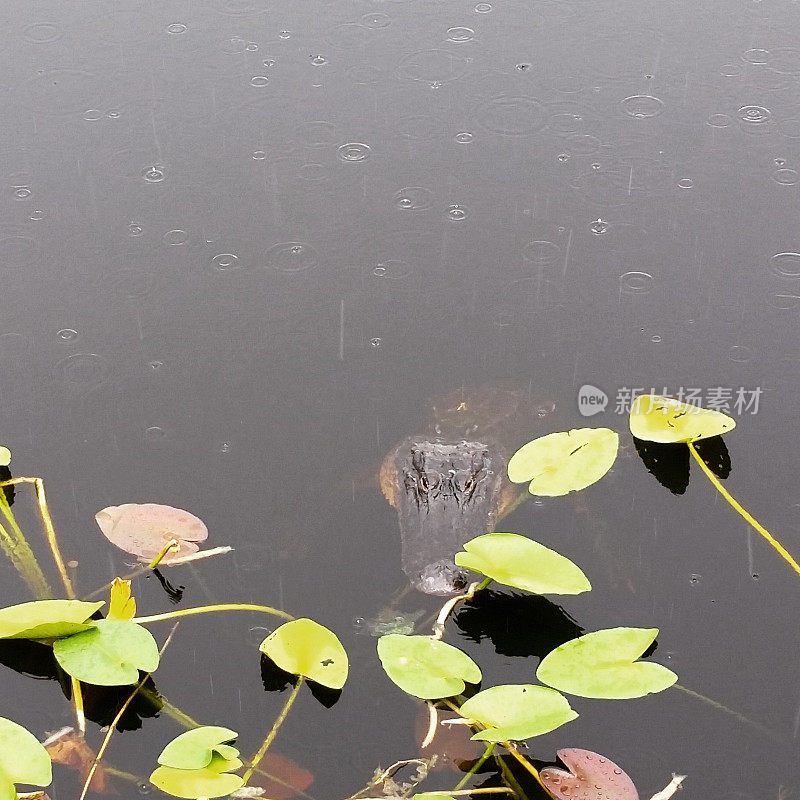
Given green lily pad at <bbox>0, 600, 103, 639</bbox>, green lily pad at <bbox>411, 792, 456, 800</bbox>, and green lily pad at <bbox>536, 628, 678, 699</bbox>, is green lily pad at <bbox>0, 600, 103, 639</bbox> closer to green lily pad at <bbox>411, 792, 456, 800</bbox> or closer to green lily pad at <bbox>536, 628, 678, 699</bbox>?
green lily pad at <bbox>411, 792, 456, 800</bbox>

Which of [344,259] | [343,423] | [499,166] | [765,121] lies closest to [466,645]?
[343,423]

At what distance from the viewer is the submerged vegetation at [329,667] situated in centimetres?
139

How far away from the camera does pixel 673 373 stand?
6.67 ft

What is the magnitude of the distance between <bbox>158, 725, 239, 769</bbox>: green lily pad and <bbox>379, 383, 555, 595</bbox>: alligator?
0.43 meters

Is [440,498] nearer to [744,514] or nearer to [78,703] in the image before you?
[744,514]

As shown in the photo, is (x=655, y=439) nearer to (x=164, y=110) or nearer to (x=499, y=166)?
(x=499, y=166)

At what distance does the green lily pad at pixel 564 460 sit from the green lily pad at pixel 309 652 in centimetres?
50

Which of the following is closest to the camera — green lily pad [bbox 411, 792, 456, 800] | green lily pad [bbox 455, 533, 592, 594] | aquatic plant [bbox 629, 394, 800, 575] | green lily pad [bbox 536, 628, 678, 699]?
green lily pad [bbox 411, 792, 456, 800]


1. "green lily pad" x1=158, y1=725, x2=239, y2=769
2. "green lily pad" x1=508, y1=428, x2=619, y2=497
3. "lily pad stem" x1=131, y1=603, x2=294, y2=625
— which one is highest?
"green lily pad" x1=508, y1=428, x2=619, y2=497

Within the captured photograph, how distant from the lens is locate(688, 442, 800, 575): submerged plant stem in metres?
1.69

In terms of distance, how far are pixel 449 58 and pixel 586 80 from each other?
43 centimetres

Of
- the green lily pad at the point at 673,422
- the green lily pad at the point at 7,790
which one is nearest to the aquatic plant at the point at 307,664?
the green lily pad at the point at 7,790

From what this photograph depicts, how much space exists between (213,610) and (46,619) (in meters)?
0.27

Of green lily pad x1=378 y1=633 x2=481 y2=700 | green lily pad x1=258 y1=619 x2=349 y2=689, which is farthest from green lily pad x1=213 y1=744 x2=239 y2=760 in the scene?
green lily pad x1=378 y1=633 x2=481 y2=700
